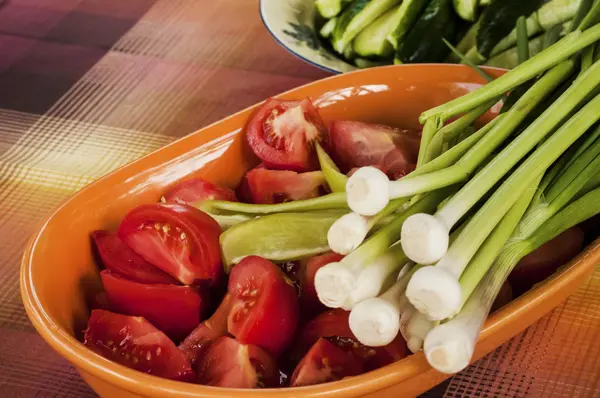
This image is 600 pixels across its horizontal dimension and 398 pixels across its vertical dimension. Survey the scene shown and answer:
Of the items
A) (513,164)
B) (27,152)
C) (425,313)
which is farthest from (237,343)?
(27,152)

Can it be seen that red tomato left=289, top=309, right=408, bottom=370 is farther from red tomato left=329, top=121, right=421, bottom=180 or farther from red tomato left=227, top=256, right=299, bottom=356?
red tomato left=329, top=121, right=421, bottom=180

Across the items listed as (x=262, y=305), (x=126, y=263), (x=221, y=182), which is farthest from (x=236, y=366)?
(x=221, y=182)

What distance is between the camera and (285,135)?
0.93 m

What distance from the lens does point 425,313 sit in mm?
608

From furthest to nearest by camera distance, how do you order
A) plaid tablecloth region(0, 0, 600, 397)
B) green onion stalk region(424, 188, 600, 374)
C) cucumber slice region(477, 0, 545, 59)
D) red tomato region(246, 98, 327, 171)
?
cucumber slice region(477, 0, 545, 59), red tomato region(246, 98, 327, 171), plaid tablecloth region(0, 0, 600, 397), green onion stalk region(424, 188, 600, 374)

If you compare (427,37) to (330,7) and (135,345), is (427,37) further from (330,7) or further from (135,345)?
(135,345)

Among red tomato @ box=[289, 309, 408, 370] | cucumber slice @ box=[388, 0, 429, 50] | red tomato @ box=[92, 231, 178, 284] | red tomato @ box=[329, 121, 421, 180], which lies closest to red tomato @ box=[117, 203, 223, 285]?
red tomato @ box=[92, 231, 178, 284]

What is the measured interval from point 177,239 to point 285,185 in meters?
0.18

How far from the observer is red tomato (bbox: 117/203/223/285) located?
0.75 metres

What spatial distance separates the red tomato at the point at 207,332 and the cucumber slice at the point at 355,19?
2.06ft

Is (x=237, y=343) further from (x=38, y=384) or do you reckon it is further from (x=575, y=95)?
(x=575, y=95)

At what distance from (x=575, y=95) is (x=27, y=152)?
792 mm

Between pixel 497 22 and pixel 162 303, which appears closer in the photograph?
pixel 162 303

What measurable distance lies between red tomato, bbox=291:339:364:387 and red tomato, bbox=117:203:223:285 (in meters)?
0.14
